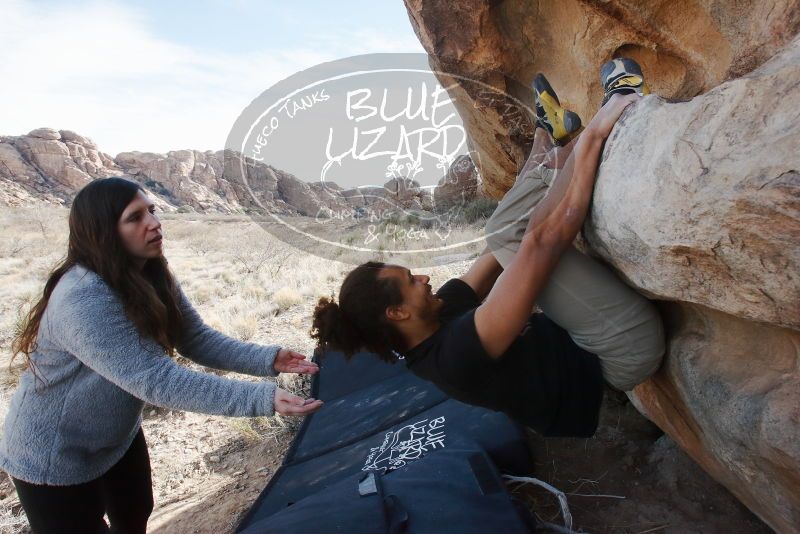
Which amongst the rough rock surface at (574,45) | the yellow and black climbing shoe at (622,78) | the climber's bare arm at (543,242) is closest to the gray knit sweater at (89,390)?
the climber's bare arm at (543,242)

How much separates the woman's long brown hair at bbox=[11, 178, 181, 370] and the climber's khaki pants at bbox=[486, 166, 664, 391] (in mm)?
1410

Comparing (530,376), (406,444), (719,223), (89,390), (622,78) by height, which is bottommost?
(406,444)

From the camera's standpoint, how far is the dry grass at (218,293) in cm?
426

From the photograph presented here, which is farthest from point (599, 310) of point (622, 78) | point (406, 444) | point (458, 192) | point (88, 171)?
point (88, 171)

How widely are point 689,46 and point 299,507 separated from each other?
9.00 ft

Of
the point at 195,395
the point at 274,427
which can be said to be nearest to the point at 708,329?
the point at 195,395

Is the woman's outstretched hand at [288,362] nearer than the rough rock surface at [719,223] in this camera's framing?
No

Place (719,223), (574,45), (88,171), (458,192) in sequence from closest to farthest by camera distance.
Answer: (719,223) < (574,45) < (458,192) < (88,171)

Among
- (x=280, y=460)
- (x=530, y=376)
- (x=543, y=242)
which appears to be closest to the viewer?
(x=543, y=242)

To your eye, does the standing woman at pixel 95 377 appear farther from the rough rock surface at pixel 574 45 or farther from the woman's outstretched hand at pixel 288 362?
the rough rock surface at pixel 574 45

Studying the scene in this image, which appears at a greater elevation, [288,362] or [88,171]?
[288,362]

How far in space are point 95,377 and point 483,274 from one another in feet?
5.48

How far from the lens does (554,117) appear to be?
224 cm

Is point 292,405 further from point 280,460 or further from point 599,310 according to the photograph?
point 280,460
